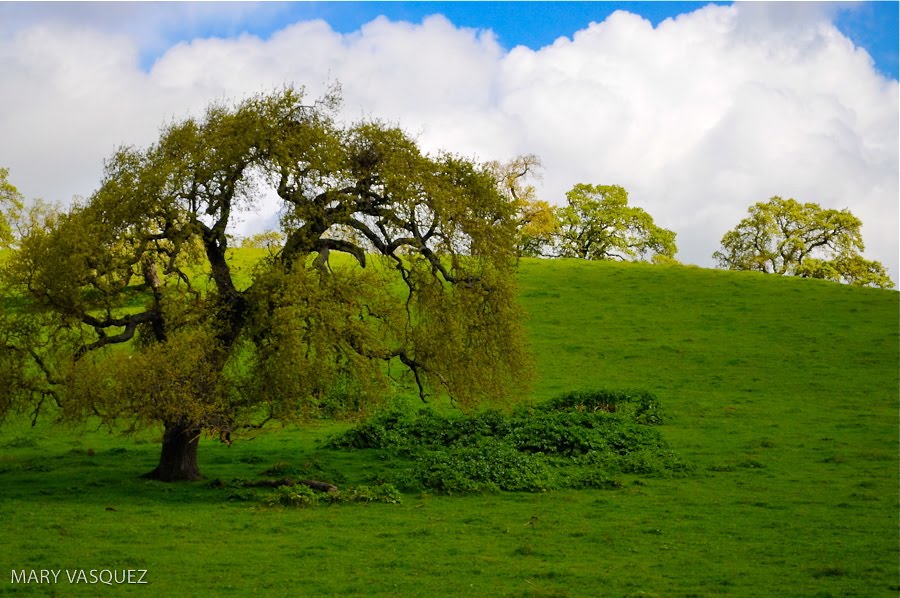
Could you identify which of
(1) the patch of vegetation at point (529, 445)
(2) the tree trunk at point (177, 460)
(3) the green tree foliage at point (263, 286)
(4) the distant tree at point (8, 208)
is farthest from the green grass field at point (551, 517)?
(4) the distant tree at point (8, 208)

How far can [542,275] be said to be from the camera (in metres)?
63.0

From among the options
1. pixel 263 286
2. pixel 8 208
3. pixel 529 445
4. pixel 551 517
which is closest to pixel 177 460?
pixel 263 286

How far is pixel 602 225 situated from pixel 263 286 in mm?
A: 65974

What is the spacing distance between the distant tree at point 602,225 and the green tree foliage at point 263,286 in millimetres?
60302

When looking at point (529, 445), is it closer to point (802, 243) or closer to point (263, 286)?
point (263, 286)

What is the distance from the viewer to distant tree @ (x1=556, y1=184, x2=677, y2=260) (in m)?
85.1

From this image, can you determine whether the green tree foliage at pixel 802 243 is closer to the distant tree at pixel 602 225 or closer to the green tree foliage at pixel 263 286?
the distant tree at pixel 602 225

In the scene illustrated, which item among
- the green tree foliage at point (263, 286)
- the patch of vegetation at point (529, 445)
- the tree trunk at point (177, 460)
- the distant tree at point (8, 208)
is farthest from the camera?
the distant tree at point (8, 208)

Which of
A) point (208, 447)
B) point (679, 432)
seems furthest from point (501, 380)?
point (208, 447)

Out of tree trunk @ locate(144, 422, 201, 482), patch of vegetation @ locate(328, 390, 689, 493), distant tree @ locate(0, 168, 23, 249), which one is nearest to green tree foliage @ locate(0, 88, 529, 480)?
tree trunk @ locate(144, 422, 201, 482)

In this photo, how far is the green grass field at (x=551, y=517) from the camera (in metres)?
16.7

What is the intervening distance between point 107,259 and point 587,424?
16609 millimetres

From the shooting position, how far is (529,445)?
29484 mm

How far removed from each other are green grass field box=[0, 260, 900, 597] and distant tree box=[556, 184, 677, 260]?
139 feet
